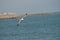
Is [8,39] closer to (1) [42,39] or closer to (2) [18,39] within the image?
(2) [18,39]

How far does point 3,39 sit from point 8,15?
52.3 feet

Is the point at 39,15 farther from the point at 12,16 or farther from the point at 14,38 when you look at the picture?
the point at 14,38

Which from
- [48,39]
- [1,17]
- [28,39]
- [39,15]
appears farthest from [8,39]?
[39,15]

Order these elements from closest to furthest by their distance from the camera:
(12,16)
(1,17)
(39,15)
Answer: (12,16) → (1,17) → (39,15)

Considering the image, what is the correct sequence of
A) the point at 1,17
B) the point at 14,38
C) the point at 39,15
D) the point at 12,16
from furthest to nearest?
the point at 39,15 → the point at 1,17 → the point at 12,16 → the point at 14,38

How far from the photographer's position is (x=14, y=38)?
1280 cm

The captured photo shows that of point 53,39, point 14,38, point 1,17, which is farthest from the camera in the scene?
point 1,17

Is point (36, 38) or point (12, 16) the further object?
point (12, 16)

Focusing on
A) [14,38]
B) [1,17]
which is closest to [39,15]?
[1,17]

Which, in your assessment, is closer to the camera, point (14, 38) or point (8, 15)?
point (14, 38)

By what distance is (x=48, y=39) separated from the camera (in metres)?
11.9

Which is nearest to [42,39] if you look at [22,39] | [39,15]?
[22,39]

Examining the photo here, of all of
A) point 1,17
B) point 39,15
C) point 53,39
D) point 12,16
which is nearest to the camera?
point 53,39

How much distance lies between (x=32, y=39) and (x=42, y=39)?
58 centimetres
